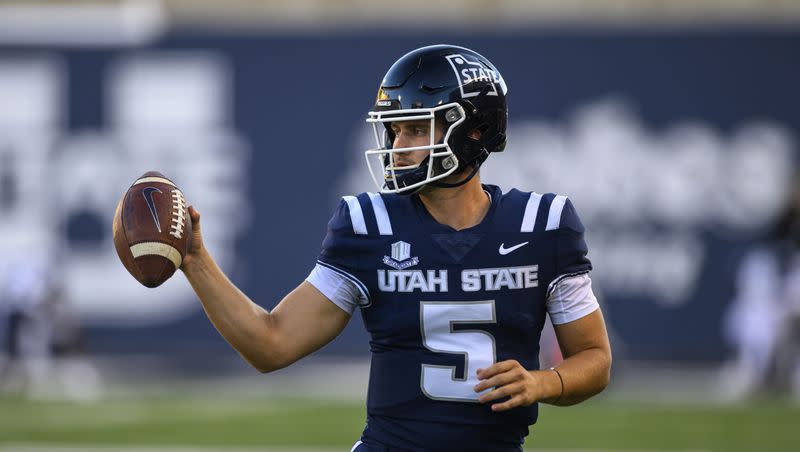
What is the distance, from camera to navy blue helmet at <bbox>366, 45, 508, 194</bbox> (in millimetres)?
3221

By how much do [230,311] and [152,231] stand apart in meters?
0.28

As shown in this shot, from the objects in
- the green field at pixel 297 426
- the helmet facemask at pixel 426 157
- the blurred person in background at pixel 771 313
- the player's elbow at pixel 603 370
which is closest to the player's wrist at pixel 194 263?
the helmet facemask at pixel 426 157

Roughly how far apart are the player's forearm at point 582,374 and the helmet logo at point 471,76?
0.73 metres

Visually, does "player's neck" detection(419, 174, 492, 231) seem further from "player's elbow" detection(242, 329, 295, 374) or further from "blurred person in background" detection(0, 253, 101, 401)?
"blurred person in background" detection(0, 253, 101, 401)

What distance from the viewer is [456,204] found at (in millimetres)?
3328

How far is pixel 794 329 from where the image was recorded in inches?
475

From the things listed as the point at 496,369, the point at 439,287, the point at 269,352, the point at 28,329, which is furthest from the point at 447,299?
the point at 28,329

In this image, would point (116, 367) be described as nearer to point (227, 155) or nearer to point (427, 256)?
point (227, 155)

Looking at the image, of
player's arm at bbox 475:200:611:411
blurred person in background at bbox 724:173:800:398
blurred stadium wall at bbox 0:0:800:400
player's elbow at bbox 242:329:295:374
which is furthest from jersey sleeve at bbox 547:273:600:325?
blurred stadium wall at bbox 0:0:800:400

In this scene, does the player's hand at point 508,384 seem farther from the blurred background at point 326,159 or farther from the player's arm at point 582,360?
the blurred background at point 326,159

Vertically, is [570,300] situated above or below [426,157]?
below

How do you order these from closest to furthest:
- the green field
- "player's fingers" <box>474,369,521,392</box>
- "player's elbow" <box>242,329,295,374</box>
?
1. "player's fingers" <box>474,369,521,392</box>
2. "player's elbow" <box>242,329,295,374</box>
3. the green field

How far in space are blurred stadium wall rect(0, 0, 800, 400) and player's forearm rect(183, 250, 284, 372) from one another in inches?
397

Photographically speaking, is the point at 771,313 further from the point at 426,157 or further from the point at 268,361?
the point at 268,361
